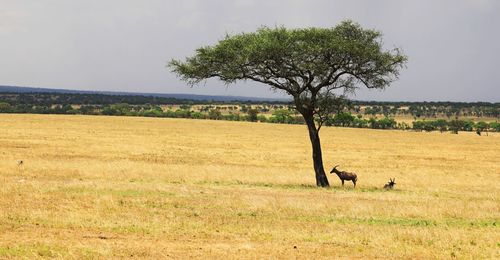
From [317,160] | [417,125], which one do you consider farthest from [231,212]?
[417,125]

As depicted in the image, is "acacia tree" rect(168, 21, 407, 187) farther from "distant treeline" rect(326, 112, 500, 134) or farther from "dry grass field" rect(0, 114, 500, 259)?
"distant treeline" rect(326, 112, 500, 134)

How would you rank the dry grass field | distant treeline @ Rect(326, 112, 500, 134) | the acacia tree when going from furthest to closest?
1. distant treeline @ Rect(326, 112, 500, 134)
2. the acacia tree
3. the dry grass field

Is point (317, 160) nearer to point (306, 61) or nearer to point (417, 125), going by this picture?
point (306, 61)

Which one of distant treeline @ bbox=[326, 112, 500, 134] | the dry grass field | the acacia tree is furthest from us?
distant treeline @ bbox=[326, 112, 500, 134]

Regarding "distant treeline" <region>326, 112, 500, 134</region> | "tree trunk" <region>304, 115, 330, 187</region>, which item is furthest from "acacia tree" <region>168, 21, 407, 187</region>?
"distant treeline" <region>326, 112, 500, 134</region>

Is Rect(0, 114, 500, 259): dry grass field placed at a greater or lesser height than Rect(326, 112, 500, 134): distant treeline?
greater

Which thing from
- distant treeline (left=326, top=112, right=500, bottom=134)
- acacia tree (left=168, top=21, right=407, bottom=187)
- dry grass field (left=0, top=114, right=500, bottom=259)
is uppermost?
acacia tree (left=168, top=21, right=407, bottom=187)

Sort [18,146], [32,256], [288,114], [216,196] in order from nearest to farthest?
1. [32,256]
2. [216,196]
3. [18,146]
4. [288,114]

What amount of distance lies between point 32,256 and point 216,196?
13392 mm

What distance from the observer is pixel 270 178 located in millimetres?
37656

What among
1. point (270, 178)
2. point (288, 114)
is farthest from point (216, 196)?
point (288, 114)

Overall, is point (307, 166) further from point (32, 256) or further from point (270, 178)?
point (32, 256)

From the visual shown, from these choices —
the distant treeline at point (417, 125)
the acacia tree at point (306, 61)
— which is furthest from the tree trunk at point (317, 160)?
the distant treeline at point (417, 125)

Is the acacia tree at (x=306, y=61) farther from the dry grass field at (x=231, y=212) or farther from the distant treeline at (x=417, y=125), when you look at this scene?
the distant treeline at (x=417, y=125)
